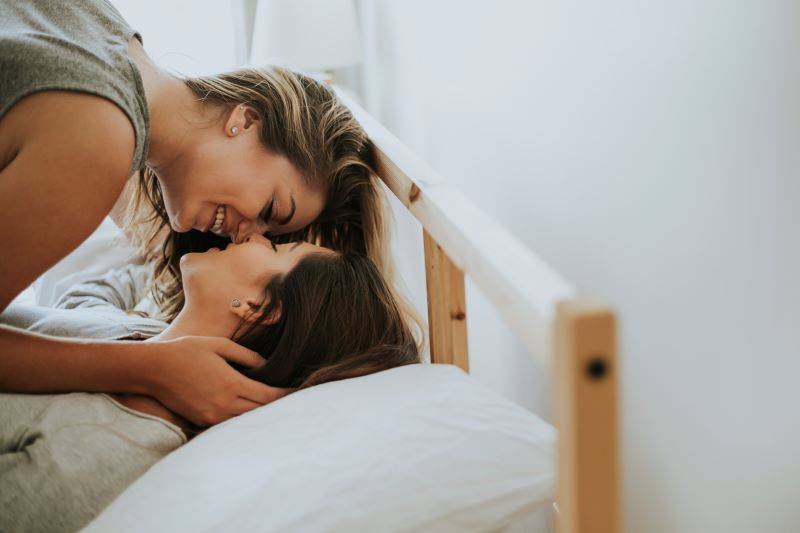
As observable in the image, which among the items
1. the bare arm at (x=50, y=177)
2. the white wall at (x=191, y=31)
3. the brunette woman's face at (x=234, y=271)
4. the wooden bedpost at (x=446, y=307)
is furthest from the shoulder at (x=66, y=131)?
the white wall at (x=191, y=31)

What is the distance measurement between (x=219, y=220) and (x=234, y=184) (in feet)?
0.25

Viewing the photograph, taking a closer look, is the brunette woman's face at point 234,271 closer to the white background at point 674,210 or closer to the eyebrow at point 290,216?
the eyebrow at point 290,216

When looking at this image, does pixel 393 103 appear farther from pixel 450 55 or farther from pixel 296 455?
pixel 296 455

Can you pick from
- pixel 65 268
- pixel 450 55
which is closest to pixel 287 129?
pixel 450 55

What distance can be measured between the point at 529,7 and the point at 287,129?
43cm

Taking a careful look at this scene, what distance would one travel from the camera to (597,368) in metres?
0.50

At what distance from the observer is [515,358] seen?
4.30 ft

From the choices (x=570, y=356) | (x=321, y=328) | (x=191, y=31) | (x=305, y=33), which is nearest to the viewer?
(x=570, y=356)

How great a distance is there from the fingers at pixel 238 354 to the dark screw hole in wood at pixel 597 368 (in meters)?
0.66

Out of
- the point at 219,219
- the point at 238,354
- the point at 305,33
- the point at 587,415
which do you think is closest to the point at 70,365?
the point at 238,354

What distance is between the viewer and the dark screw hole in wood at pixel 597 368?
50 cm

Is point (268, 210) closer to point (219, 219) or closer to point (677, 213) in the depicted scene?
point (219, 219)

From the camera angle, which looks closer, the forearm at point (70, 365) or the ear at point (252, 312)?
the forearm at point (70, 365)

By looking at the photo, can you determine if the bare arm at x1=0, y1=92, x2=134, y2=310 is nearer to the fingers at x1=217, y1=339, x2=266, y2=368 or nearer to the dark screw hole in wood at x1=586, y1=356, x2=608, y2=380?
the fingers at x1=217, y1=339, x2=266, y2=368
